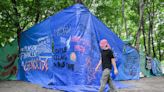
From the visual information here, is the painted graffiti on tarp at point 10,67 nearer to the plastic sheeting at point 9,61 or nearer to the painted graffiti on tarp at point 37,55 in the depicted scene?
the plastic sheeting at point 9,61

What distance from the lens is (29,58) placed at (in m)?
16.4

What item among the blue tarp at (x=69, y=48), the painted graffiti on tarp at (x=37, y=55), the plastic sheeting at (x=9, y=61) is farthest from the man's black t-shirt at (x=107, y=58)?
the plastic sheeting at (x=9, y=61)

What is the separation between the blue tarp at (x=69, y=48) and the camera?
1351 centimetres

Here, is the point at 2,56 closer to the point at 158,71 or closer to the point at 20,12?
the point at 20,12

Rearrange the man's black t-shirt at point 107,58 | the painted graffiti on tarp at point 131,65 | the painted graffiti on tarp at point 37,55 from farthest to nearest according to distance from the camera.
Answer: the painted graffiti on tarp at point 131,65
the painted graffiti on tarp at point 37,55
the man's black t-shirt at point 107,58

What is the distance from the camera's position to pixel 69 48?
45.0 feet

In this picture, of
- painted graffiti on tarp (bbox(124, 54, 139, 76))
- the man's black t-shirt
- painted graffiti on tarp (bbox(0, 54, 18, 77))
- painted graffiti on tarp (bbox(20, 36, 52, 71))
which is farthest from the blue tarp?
the man's black t-shirt

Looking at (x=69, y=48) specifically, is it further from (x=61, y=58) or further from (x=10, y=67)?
(x=10, y=67)

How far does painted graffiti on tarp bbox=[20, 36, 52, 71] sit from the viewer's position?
15.0m

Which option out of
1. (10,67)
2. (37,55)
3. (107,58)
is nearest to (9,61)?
(10,67)

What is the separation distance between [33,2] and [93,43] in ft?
18.5

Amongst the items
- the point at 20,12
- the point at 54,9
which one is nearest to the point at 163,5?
the point at 54,9

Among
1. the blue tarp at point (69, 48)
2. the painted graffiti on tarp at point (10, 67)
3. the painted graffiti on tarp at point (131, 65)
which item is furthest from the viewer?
the painted graffiti on tarp at point (131, 65)

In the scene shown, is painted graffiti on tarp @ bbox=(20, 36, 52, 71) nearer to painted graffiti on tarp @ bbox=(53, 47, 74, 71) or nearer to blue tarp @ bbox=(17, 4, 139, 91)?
blue tarp @ bbox=(17, 4, 139, 91)
